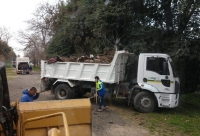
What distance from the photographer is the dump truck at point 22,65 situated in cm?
3612

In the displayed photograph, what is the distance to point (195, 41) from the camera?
1002 centimetres

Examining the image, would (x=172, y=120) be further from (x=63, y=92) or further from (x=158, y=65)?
(x=63, y=92)

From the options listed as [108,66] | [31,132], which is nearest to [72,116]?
[31,132]

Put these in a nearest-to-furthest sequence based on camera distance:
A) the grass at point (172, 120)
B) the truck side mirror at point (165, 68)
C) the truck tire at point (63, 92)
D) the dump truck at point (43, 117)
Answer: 1. the dump truck at point (43, 117)
2. the grass at point (172, 120)
3. the truck side mirror at point (165, 68)
4. the truck tire at point (63, 92)

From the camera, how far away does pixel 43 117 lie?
3025 millimetres

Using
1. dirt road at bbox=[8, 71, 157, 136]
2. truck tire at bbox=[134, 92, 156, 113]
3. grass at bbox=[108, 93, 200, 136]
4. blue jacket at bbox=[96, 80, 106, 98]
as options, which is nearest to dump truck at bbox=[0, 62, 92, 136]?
dirt road at bbox=[8, 71, 157, 136]

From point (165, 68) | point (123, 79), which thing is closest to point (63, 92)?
point (123, 79)

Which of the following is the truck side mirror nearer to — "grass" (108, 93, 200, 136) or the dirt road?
"grass" (108, 93, 200, 136)

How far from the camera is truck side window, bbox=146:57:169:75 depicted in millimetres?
8719

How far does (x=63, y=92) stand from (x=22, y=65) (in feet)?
93.2

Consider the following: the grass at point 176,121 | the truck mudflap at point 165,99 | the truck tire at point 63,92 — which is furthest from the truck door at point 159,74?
the truck tire at point 63,92

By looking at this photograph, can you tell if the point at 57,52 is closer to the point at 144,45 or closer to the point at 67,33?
the point at 67,33

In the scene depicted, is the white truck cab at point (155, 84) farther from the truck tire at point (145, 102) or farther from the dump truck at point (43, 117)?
the dump truck at point (43, 117)

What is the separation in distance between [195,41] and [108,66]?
3.88 meters
